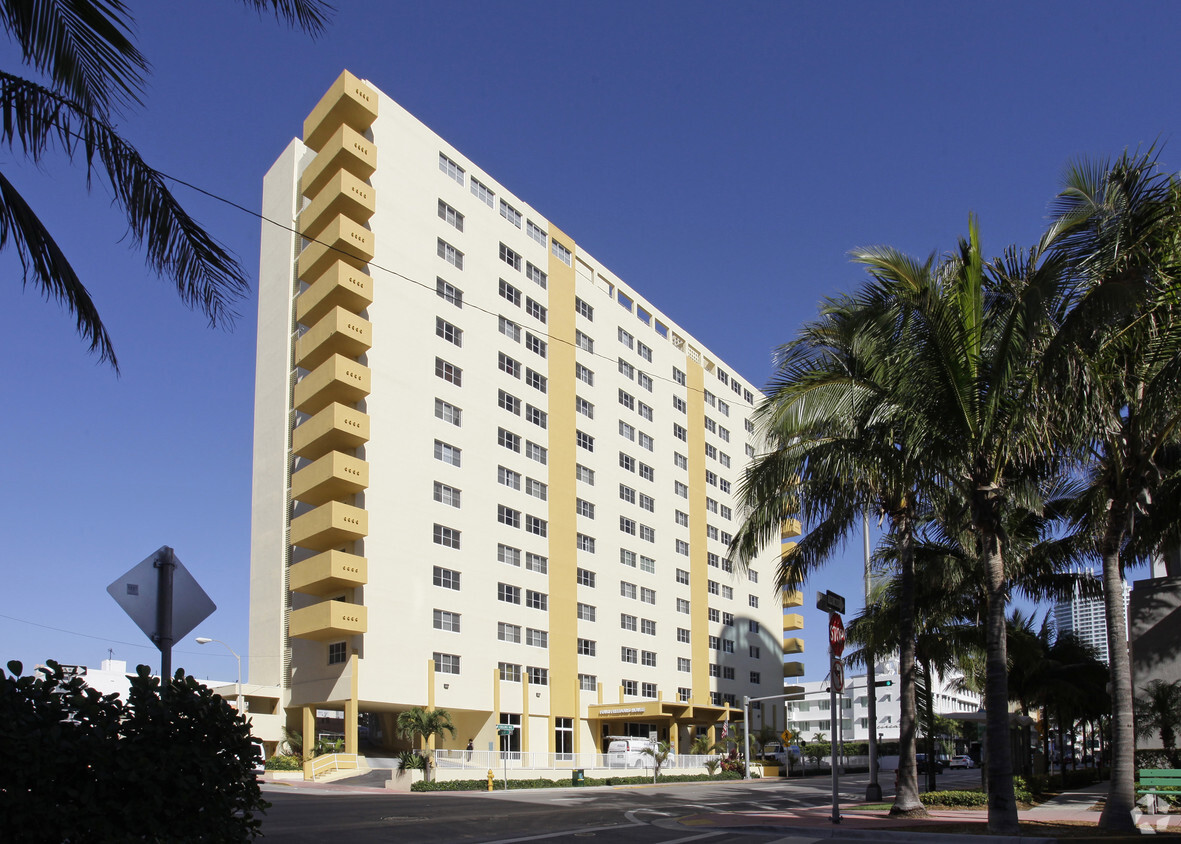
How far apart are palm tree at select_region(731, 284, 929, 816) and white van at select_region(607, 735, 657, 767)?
2850 centimetres

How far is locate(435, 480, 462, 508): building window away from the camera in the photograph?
49.1 m

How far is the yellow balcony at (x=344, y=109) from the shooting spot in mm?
48562

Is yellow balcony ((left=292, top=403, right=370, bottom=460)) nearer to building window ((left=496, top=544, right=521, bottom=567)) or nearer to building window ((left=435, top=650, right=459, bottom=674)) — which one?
building window ((left=496, top=544, right=521, bottom=567))

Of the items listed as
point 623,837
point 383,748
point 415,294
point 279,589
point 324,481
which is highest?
point 415,294

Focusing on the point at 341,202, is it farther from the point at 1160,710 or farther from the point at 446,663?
the point at 1160,710

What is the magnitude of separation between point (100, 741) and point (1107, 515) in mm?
19023

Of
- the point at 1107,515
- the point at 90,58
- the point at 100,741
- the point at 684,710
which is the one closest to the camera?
the point at 100,741

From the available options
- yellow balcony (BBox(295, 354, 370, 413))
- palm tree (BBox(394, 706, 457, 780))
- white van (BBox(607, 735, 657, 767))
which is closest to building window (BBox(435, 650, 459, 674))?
palm tree (BBox(394, 706, 457, 780))

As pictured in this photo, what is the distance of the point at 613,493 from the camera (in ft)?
208

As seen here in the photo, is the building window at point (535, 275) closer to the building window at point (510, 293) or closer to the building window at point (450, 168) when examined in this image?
the building window at point (510, 293)

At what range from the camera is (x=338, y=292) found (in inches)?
1826

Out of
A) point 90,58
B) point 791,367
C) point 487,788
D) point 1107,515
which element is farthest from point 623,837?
point 487,788

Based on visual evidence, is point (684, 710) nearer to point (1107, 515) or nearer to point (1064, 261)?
point (1107, 515)

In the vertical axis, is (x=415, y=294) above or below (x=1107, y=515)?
above
